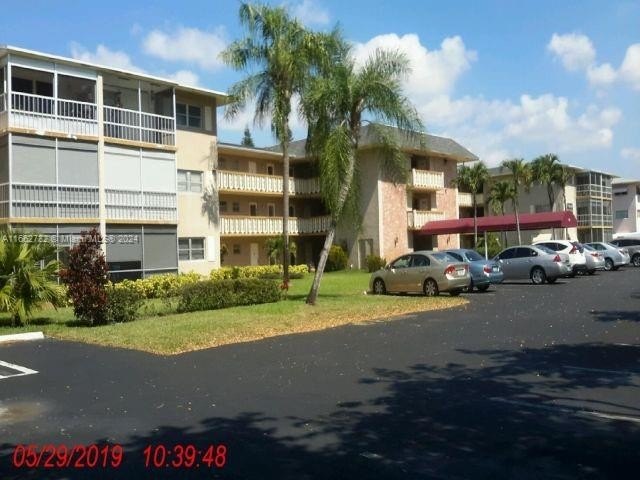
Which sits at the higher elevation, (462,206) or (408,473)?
(462,206)

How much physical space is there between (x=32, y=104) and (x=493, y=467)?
79.2ft

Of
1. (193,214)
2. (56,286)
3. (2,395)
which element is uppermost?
(193,214)

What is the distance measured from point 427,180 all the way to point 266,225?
465 inches

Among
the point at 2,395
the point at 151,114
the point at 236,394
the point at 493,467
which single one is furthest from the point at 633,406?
the point at 151,114

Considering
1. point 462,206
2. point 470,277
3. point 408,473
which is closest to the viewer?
point 408,473

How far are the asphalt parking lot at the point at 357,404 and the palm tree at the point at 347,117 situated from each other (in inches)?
259

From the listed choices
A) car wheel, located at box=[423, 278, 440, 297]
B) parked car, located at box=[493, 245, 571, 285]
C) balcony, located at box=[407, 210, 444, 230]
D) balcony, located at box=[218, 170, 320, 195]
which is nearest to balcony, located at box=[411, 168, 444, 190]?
balcony, located at box=[407, 210, 444, 230]

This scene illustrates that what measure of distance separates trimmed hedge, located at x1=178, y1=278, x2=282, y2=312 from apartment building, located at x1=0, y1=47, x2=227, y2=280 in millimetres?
5990

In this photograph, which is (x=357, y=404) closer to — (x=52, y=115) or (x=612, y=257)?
(x=52, y=115)

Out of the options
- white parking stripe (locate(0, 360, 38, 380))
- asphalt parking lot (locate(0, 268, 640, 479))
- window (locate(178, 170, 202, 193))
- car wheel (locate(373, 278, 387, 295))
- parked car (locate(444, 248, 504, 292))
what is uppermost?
window (locate(178, 170, 202, 193))

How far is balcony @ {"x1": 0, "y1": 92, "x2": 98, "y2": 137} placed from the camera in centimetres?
2398

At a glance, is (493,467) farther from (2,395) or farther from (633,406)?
(2,395)

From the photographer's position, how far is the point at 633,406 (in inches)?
273
